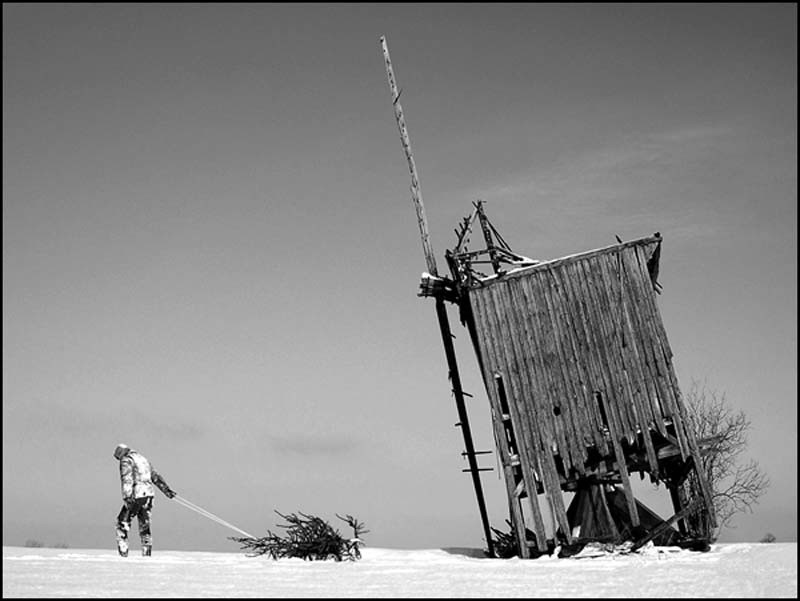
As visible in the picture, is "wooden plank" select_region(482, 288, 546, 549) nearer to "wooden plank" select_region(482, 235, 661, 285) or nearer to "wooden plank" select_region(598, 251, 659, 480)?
"wooden plank" select_region(482, 235, 661, 285)

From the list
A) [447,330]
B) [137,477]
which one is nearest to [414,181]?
[447,330]

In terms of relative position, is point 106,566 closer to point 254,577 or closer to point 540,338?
point 254,577

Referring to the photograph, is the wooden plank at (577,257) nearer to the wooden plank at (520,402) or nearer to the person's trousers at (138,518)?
the wooden plank at (520,402)

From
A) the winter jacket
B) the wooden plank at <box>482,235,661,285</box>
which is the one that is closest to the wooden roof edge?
the wooden plank at <box>482,235,661,285</box>

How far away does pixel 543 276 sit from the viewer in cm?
2020

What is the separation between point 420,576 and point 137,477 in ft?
27.8

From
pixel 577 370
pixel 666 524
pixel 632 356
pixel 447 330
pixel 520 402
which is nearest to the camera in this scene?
pixel 666 524

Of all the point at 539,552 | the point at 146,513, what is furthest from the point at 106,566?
the point at 539,552

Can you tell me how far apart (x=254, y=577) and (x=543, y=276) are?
949 centimetres

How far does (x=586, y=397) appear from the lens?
19.4 metres

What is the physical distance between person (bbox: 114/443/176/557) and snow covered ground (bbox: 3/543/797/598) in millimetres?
1118

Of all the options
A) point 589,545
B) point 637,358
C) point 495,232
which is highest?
point 495,232

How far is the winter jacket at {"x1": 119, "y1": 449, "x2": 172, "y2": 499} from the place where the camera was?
788 inches

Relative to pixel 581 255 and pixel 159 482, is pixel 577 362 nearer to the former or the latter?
pixel 581 255
